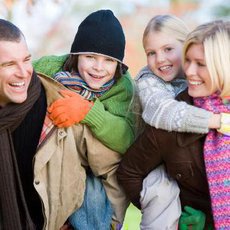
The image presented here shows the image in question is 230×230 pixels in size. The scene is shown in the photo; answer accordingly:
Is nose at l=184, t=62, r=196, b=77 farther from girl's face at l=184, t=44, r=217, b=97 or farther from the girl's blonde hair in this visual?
the girl's blonde hair

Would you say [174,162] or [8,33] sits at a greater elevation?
[8,33]

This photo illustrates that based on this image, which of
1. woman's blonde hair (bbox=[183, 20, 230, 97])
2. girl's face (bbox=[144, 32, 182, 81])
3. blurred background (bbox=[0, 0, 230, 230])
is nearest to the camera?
woman's blonde hair (bbox=[183, 20, 230, 97])

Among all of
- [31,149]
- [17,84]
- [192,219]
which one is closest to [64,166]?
[31,149]

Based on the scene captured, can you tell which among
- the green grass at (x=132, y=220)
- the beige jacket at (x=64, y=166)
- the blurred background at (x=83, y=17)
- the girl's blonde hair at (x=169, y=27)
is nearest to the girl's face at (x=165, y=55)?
the girl's blonde hair at (x=169, y=27)

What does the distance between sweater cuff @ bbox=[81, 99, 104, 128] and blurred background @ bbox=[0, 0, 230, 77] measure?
4849 millimetres

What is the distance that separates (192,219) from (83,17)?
5.76 meters

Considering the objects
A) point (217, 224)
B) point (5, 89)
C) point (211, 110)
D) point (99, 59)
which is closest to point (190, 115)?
point (211, 110)

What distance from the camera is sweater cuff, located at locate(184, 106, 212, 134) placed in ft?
7.23

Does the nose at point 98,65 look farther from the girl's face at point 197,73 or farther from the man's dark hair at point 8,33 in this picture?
the girl's face at point 197,73

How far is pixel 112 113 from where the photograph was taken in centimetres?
260

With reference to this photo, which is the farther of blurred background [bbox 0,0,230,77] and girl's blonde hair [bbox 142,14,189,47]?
blurred background [bbox 0,0,230,77]

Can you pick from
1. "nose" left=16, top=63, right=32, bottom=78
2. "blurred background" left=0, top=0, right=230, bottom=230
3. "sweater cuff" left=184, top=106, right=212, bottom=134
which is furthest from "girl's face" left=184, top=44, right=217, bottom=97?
"blurred background" left=0, top=0, right=230, bottom=230

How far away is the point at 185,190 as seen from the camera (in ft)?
7.95

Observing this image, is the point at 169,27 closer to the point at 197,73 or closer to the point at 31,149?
the point at 197,73
